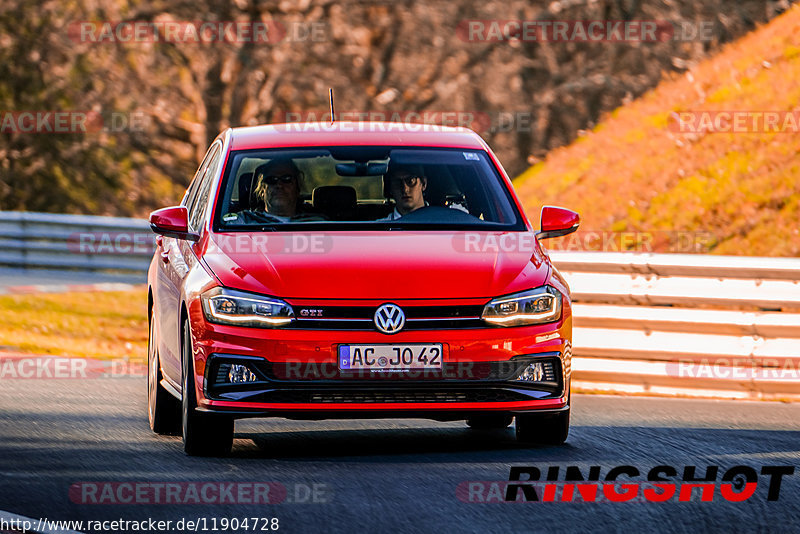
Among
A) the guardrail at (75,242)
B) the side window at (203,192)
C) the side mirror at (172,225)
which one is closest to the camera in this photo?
the side mirror at (172,225)

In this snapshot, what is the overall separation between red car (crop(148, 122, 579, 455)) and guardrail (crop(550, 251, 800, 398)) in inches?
126

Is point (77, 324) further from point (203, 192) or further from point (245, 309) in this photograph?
point (245, 309)

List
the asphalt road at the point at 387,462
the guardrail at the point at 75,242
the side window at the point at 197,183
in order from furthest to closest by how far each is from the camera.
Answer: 1. the guardrail at the point at 75,242
2. the side window at the point at 197,183
3. the asphalt road at the point at 387,462

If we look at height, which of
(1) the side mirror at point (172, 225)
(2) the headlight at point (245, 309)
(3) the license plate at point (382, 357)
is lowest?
(3) the license plate at point (382, 357)

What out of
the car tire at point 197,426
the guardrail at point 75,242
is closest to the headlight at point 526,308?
the car tire at point 197,426

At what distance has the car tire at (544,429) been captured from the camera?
28.2 feet

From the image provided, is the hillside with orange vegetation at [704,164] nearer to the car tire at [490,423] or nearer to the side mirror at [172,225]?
the car tire at [490,423]

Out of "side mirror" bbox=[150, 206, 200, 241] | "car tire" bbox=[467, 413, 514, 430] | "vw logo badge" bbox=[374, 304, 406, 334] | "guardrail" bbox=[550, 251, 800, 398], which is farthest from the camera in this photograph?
"guardrail" bbox=[550, 251, 800, 398]

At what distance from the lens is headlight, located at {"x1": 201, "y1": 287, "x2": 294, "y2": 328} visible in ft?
25.6

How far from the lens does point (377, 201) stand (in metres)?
9.60

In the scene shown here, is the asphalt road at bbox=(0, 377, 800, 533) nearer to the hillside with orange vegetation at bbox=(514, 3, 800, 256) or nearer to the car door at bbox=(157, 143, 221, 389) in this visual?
the car door at bbox=(157, 143, 221, 389)

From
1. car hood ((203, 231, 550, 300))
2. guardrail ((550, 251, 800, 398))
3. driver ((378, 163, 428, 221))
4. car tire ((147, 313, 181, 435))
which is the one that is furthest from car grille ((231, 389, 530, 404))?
guardrail ((550, 251, 800, 398))

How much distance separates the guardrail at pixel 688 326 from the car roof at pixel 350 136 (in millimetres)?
2947

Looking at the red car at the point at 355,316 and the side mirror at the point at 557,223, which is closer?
the red car at the point at 355,316
